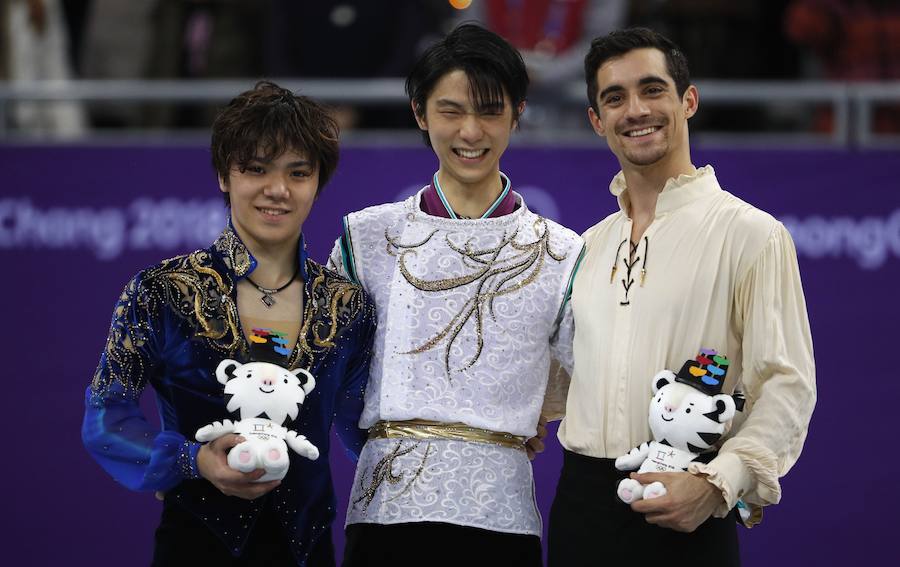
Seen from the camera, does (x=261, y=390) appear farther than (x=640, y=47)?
No

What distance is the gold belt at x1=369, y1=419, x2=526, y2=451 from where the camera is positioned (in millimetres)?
3164

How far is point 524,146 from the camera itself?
4820 mm

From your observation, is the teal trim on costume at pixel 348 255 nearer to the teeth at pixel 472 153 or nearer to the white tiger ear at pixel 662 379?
the teeth at pixel 472 153

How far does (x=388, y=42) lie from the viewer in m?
5.43

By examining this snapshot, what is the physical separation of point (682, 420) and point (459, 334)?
59cm

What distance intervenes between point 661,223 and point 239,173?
1.00m

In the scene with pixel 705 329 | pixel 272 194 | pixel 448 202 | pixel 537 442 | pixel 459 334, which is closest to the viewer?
pixel 272 194

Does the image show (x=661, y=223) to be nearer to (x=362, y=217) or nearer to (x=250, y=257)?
(x=362, y=217)

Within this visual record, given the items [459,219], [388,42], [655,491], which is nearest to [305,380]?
[459,219]

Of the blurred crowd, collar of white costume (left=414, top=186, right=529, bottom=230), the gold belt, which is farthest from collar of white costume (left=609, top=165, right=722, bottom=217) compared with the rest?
the blurred crowd

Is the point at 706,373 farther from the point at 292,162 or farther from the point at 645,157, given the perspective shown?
the point at 292,162

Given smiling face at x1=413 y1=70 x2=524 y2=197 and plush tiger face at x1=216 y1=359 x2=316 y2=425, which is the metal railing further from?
plush tiger face at x1=216 y1=359 x2=316 y2=425

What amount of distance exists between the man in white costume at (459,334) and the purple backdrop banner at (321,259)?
59.1 inches

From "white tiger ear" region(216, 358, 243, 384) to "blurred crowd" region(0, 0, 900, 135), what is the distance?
2265mm
